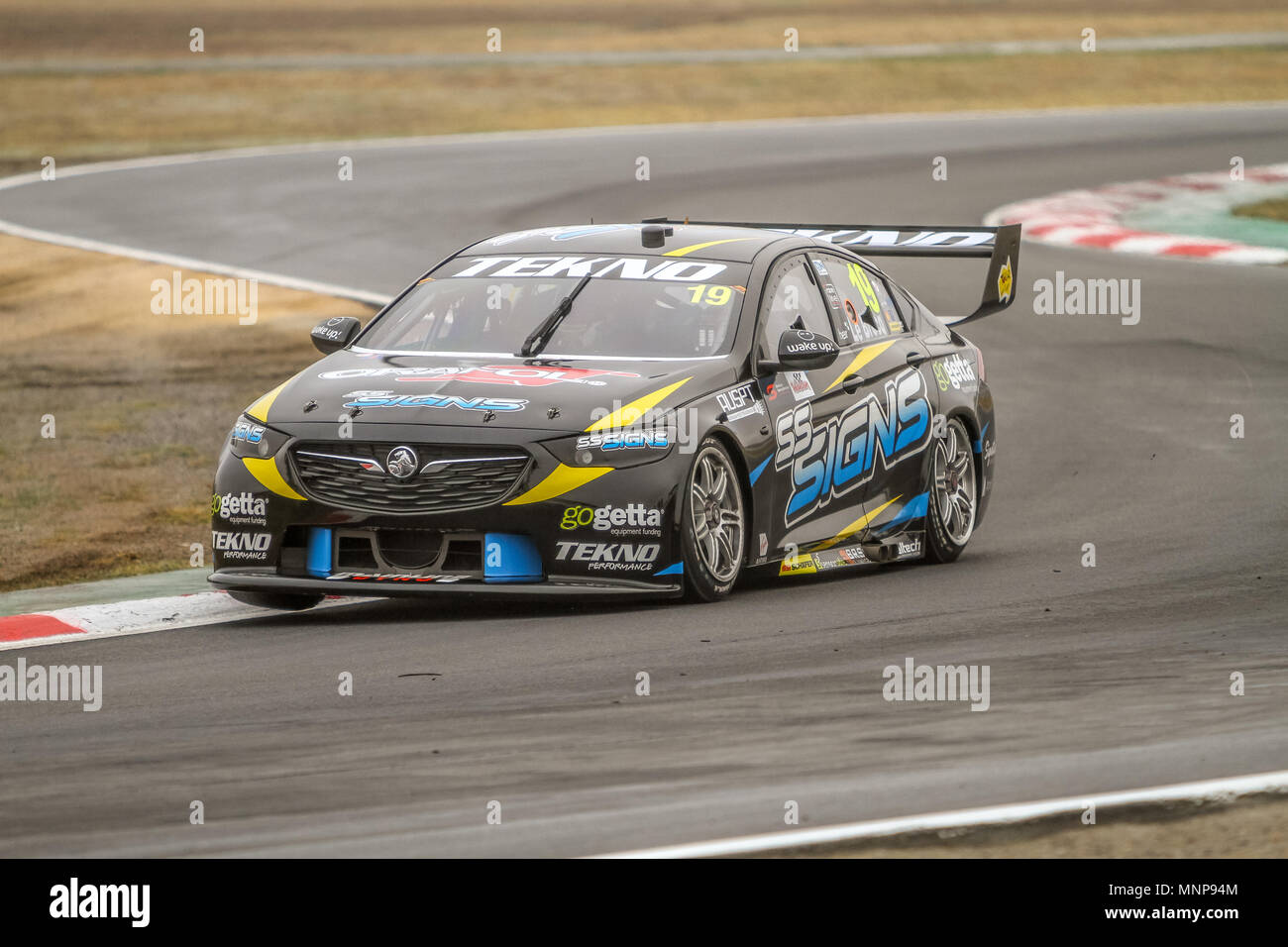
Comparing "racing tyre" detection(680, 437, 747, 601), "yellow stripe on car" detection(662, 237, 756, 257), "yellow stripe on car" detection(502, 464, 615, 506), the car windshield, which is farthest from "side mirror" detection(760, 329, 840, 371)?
"yellow stripe on car" detection(502, 464, 615, 506)

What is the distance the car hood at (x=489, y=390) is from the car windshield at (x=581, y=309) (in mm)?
202

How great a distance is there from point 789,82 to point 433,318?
28.7 metres

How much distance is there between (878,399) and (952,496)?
0.95 metres

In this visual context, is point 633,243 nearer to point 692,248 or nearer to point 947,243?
point 692,248

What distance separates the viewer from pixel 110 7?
45.5m

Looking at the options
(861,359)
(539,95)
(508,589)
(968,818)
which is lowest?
(968,818)

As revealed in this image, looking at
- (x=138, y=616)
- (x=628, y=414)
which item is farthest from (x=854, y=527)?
(x=138, y=616)

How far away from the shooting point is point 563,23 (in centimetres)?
4544

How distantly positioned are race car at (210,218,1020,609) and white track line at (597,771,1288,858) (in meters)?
3.31

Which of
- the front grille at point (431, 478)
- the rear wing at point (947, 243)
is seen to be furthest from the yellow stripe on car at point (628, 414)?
the rear wing at point (947, 243)

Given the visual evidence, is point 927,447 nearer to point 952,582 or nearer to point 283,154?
point 952,582

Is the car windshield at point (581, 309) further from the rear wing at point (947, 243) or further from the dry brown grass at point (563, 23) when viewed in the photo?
the dry brown grass at point (563, 23)

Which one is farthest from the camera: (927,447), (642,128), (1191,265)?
(642,128)
